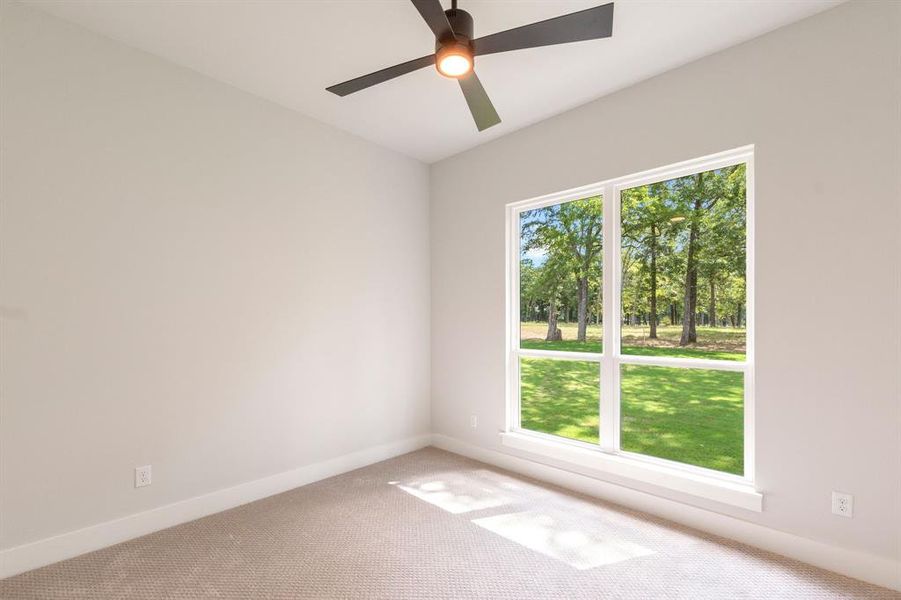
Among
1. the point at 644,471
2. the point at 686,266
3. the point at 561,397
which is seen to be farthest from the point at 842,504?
the point at 561,397

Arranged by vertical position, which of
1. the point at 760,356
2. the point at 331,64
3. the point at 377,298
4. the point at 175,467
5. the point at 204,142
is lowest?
the point at 175,467

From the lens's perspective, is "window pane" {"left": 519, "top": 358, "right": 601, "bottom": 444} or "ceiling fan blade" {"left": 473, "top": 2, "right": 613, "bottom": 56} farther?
"window pane" {"left": 519, "top": 358, "right": 601, "bottom": 444}

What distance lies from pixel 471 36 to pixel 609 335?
211 centimetres

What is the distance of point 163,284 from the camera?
255 centimetres

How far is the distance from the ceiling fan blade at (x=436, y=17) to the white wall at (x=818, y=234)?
1634mm

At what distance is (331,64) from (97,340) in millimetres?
2031

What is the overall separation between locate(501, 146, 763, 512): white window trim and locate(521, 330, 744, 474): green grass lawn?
48mm

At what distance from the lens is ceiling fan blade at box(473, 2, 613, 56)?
164 centimetres

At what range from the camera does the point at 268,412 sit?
→ 3016 mm

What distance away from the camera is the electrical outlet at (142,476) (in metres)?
2.43

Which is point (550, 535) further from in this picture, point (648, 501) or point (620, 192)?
point (620, 192)

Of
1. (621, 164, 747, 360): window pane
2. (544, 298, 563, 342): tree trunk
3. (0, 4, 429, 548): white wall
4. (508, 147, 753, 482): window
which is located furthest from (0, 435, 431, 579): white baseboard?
(621, 164, 747, 360): window pane

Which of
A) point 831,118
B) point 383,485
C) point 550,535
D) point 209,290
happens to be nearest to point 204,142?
point 209,290

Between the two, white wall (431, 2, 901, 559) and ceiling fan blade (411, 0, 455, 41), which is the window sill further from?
ceiling fan blade (411, 0, 455, 41)
